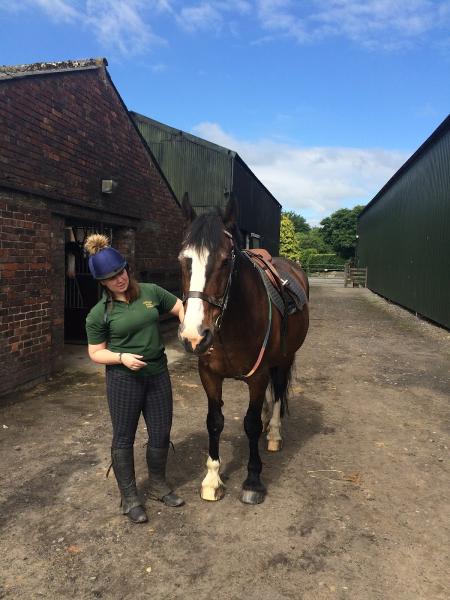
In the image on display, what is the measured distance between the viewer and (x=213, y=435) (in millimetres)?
3354

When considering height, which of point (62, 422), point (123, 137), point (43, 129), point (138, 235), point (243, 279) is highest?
point (123, 137)

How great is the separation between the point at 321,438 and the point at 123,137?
6.24 m

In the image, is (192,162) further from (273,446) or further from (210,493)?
(210,493)

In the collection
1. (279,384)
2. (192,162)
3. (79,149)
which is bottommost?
(279,384)

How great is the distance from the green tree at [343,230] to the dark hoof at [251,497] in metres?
59.1

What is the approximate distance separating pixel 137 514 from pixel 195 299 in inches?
62.4

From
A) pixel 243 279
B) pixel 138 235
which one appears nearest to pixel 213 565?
pixel 243 279

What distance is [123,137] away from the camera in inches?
310

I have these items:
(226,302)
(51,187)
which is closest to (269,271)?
(226,302)

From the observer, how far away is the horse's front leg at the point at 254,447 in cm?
322

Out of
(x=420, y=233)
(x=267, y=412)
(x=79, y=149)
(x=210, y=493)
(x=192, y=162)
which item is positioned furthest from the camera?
(x=192, y=162)

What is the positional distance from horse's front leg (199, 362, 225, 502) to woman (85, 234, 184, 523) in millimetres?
246

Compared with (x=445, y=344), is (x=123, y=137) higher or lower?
higher

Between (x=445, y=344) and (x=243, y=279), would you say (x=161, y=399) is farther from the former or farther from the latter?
(x=445, y=344)
